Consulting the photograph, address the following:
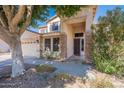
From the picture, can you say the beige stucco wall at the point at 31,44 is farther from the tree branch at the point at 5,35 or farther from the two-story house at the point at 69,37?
the tree branch at the point at 5,35

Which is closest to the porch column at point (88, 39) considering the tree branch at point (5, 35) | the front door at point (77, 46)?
the front door at point (77, 46)

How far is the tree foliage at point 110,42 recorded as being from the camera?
9519 mm

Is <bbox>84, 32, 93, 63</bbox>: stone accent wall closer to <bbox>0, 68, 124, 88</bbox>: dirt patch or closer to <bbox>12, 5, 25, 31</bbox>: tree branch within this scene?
<bbox>0, 68, 124, 88</bbox>: dirt patch

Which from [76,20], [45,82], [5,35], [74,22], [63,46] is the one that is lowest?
[45,82]

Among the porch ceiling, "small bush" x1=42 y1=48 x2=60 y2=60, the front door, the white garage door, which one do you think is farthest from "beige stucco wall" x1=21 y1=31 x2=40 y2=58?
the porch ceiling

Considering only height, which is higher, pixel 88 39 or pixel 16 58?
pixel 88 39

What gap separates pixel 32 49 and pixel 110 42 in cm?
1226

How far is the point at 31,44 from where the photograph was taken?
20422 millimetres

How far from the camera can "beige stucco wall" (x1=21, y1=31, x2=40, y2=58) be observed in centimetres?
1905

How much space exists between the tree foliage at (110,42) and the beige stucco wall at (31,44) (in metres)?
9.62

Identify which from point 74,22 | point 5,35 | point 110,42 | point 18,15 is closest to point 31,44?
point 74,22

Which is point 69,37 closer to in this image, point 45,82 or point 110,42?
point 110,42

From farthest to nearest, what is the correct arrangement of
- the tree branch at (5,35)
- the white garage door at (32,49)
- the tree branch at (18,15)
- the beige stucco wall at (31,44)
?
the beige stucco wall at (31,44) < the white garage door at (32,49) < the tree branch at (5,35) < the tree branch at (18,15)
